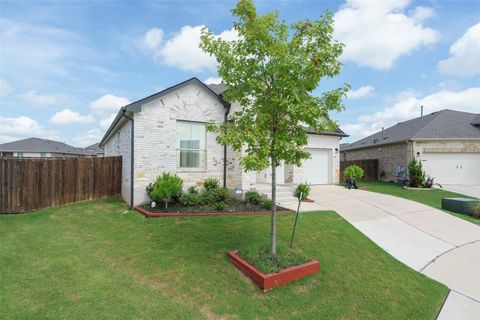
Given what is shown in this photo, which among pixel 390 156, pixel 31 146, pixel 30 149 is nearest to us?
pixel 390 156

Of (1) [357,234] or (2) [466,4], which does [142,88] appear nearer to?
(1) [357,234]

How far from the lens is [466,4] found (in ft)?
26.2

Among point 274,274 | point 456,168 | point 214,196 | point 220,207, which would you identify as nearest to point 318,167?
point 214,196

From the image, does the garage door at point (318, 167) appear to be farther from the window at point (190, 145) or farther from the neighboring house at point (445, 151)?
the window at point (190, 145)

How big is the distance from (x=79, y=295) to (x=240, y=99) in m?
3.80

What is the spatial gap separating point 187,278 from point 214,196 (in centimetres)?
451

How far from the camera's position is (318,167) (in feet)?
48.3

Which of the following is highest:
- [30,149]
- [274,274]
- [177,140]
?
[30,149]

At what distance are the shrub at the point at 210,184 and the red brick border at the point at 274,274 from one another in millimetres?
4557

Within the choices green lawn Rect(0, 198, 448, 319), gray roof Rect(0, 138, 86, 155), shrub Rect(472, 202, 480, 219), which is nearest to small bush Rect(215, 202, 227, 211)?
green lawn Rect(0, 198, 448, 319)

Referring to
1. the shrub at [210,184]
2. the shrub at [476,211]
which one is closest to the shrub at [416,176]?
the shrub at [476,211]

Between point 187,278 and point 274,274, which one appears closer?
point 274,274

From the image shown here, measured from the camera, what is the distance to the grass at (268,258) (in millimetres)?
3842

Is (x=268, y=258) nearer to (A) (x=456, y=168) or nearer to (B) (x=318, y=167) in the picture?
(B) (x=318, y=167)
